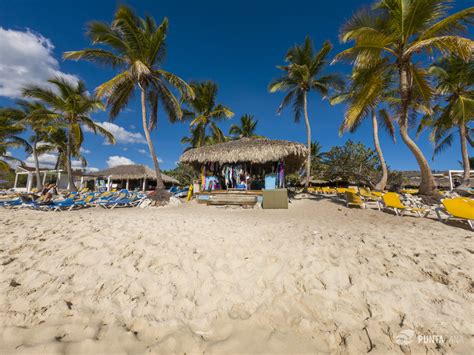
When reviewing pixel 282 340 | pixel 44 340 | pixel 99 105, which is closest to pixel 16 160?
pixel 99 105

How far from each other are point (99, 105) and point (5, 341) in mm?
15738

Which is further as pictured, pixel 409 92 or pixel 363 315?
pixel 409 92

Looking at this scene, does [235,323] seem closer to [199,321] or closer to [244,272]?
[199,321]

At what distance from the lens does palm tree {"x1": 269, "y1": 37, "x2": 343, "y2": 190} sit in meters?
12.6

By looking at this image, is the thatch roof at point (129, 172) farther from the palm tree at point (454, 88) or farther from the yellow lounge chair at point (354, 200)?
the palm tree at point (454, 88)

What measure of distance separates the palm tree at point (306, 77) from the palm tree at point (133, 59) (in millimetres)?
7813

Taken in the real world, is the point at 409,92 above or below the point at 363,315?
above

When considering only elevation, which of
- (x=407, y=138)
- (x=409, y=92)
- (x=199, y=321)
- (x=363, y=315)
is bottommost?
(x=199, y=321)

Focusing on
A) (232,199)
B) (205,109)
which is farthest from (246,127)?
(232,199)

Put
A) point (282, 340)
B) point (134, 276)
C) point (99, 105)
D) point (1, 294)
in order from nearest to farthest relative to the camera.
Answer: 1. point (282, 340)
2. point (1, 294)
3. point (134, 276)
4. point (99, 105)

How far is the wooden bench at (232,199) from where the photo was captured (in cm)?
817

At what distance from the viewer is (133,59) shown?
29.8 feet

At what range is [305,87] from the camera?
13234mm

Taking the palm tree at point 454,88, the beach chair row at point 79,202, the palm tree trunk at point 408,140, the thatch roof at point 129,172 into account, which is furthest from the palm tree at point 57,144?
the palm tree at point 454,88
